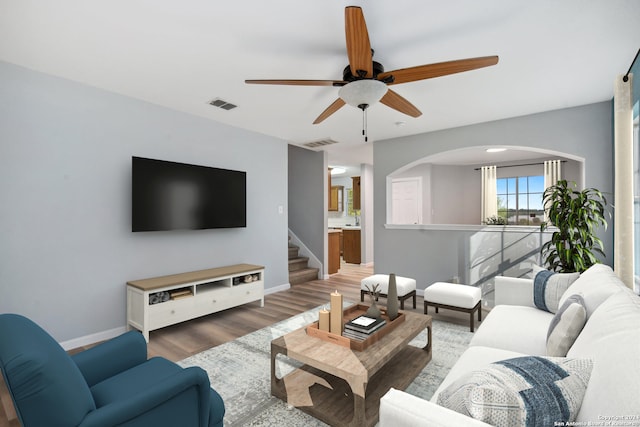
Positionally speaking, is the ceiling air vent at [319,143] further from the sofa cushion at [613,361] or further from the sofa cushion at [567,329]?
the sofa cushion at [613,361]

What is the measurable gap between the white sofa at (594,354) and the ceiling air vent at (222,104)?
338 centimetres

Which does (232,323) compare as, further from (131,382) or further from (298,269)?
(298,269)

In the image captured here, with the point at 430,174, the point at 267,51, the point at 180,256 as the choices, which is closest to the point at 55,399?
the point at 267,51

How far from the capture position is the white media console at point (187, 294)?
3.16 meters

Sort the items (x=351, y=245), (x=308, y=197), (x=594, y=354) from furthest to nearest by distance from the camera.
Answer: (x=351, y=245)
(x=308, y=197)
(x=594, y=354)

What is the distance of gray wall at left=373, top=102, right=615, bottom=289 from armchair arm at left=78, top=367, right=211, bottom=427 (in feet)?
13.4

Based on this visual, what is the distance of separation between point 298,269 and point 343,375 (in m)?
4.46

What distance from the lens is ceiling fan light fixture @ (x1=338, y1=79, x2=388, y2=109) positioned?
2.25m

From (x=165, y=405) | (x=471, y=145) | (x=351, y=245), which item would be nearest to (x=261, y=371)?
(x=165, y=405)

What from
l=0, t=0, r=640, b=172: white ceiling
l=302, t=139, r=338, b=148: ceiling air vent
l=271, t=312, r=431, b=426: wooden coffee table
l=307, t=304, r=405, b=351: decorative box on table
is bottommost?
l=271, t=312, r=431, b=426: wooden coffee table

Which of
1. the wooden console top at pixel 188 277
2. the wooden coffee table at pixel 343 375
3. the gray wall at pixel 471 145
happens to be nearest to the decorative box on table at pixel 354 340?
the wooden coffee table at pixel 343 375

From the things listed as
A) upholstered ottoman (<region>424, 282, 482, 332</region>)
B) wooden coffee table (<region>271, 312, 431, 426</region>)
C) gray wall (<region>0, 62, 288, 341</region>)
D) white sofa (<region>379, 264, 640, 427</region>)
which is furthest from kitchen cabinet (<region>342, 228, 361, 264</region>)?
white sofa (<region>379, 264, 640, 427</region>)

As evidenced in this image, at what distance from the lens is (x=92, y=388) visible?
1501 mm

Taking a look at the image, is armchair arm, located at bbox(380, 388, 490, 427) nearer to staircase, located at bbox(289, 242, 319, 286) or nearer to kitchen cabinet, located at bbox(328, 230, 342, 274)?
staircase, located at bbox(289, 242, 319, 286)
